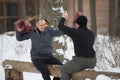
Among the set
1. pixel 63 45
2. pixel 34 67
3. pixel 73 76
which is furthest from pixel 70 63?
pixel 63 45

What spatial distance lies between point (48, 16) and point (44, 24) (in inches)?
147

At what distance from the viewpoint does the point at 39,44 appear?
7.45 metres

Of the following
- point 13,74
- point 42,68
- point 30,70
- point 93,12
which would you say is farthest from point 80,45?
point 93,12

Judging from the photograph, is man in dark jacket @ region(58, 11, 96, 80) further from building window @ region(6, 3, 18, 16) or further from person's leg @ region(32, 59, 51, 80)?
building window @ region(6, 3, 18, 16)

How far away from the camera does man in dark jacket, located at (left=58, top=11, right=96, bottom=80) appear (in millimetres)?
6688

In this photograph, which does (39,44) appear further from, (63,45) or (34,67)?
(63,45)

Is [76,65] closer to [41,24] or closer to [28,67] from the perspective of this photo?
[41,24]

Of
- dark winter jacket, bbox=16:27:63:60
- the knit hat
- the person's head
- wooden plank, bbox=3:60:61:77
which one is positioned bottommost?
wooden plank, bbox=3:60:61:77

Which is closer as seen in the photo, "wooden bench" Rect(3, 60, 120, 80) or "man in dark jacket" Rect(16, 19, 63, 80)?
"wooden bench" Rect(3, 60, 120, 80)

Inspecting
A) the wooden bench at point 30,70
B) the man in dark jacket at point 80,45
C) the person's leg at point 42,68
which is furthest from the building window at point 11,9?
the man in dark jacket at point 80,45

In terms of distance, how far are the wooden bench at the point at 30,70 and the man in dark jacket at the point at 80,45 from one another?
4.9 inches

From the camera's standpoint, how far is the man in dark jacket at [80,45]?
6688mm

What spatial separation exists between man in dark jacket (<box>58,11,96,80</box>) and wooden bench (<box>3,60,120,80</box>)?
123mm

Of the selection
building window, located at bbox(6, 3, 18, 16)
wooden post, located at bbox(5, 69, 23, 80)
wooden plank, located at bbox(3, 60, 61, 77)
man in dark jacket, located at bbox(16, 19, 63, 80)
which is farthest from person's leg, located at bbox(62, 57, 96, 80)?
→ building window, located at bbox(6, 3, 18, 16)
